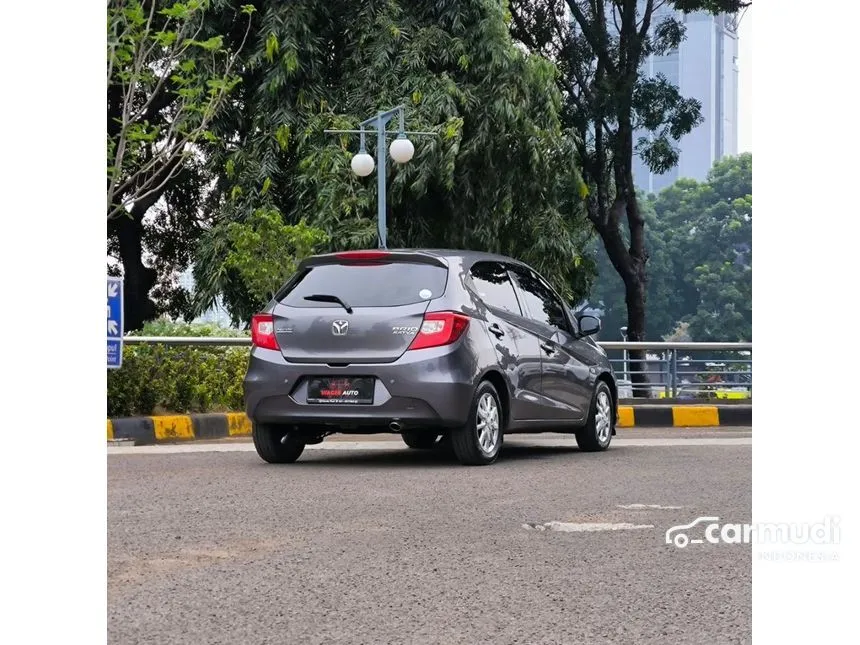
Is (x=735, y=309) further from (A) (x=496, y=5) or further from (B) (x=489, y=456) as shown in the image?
(B) (x=489, y=456)

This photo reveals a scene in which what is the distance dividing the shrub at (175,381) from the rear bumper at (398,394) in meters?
4.26

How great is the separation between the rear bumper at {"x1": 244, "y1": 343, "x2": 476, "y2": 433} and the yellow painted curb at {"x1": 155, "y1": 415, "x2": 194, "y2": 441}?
3767mm

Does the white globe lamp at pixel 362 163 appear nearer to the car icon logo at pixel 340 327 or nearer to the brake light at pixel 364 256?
the brake light at pixel 364 256

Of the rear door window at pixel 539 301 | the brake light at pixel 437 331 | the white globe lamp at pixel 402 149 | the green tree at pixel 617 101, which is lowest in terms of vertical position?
the brake light at pixel 437 331

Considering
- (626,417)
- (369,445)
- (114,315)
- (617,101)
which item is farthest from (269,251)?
(617,101)

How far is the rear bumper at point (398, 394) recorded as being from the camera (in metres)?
9.55

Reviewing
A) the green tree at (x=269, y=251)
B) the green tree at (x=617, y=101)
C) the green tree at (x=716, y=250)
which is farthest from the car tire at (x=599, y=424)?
the green tree at (x=716, y=250)

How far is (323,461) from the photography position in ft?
34.4

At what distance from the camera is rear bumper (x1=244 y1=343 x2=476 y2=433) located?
376 inches

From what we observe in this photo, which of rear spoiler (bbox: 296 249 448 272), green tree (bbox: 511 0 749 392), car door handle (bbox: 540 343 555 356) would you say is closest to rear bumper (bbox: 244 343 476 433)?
rear spoiler (bbox: 296 249 448 272)

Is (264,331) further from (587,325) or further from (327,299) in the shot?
(587,325)

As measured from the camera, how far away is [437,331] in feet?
31.7

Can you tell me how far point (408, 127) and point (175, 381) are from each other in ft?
33.2

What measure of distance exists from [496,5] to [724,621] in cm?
2072
